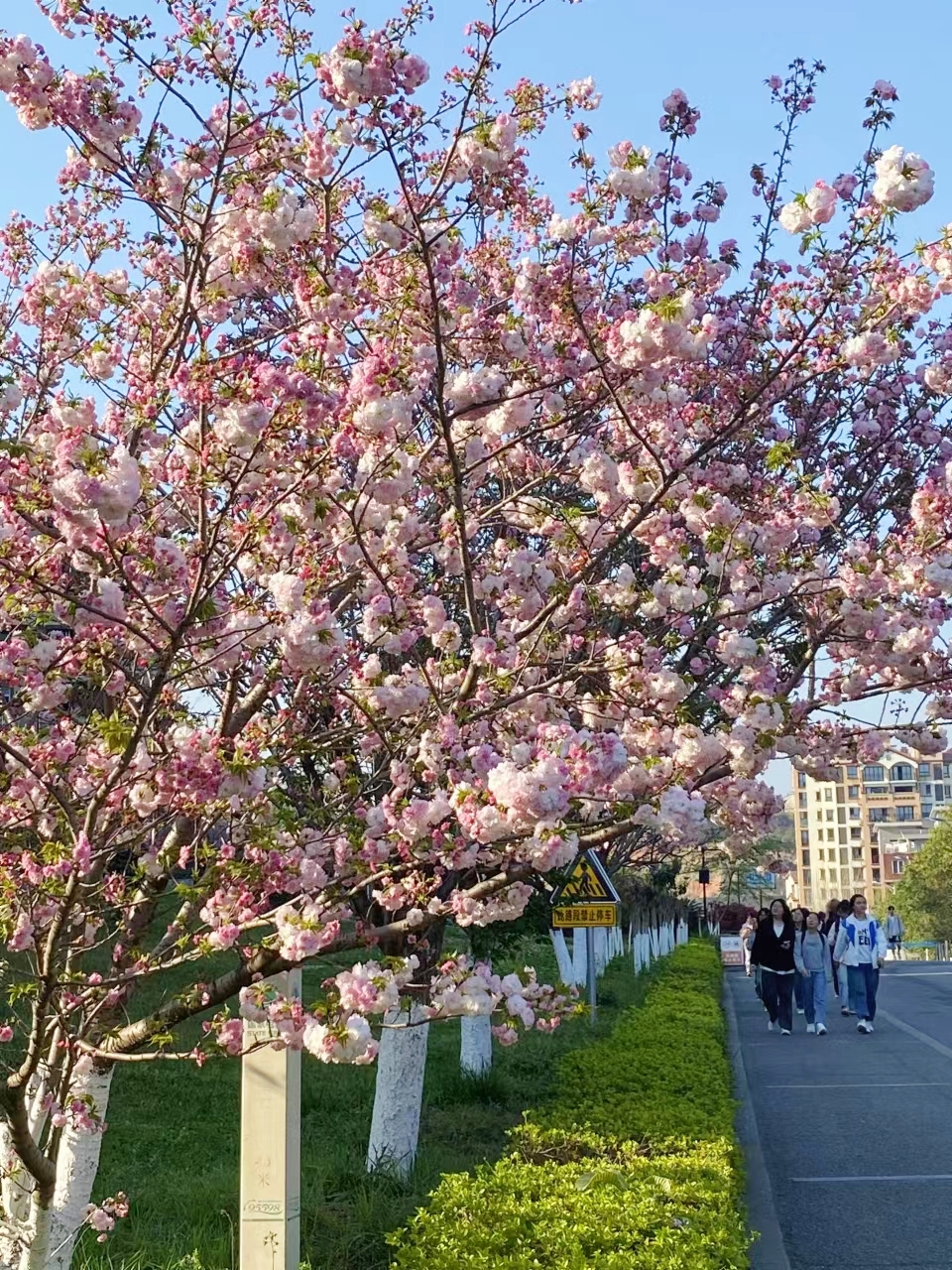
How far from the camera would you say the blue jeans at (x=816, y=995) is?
61.3 ft

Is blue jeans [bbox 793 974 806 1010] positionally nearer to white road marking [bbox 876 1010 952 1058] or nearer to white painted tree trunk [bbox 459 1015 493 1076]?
white road marking [bbox 876 1010 952 1058]

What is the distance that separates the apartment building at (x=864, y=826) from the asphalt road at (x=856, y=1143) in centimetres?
11457

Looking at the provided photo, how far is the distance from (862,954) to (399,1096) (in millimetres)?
11026

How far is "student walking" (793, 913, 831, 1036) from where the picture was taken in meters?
18.4

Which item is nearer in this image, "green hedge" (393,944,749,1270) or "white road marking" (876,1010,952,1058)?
"green hedge" (393,944,749,1270)

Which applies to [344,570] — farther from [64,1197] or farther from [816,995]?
[816,995]

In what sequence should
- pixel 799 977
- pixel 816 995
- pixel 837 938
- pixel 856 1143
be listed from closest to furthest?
1. pixel 856 1143
2. pixel 816 995
3. pixel 837 938
4. pixel 799 977

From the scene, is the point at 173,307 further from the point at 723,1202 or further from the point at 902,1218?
the point at 902,1218

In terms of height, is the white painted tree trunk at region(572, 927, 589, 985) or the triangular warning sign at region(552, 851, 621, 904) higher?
the triangular warning sign at region(552, 851, 621, 904)

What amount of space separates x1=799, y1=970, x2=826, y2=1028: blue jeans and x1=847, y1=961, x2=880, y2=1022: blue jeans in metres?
0.39

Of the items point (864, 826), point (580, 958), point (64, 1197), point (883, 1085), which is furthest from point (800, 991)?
point (864, 826)

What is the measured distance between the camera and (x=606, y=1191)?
6.24 meters

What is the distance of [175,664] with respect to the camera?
500cm

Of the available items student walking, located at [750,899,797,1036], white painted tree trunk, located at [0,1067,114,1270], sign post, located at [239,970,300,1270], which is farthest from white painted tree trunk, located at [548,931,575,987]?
white painted tree trunk, located at [0,1067,114,1270]
